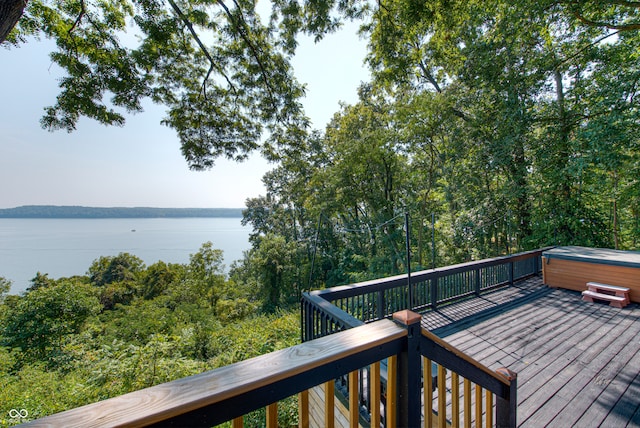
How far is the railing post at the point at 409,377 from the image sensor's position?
1043 millimetres

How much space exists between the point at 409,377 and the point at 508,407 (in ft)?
3.74

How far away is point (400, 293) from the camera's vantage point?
3.95 metres

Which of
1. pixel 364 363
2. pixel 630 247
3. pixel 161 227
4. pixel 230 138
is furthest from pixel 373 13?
pixel 161 227

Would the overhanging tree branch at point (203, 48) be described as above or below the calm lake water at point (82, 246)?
above

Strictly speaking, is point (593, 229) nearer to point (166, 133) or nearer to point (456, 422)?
point (456, 422)

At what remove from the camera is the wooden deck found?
2209 mm

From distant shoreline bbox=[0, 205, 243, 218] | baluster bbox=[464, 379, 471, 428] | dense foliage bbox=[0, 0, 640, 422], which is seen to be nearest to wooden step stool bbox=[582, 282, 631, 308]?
dense foliage bbox=[0, 0, 640, 422]

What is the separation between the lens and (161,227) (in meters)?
116

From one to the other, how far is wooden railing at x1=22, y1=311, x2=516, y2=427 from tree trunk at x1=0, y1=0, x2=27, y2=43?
3.10 m

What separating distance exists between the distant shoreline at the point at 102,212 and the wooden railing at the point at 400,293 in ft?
201

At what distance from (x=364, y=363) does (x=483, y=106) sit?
354 inches

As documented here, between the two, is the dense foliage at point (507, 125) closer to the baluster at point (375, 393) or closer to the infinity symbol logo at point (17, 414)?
the baluster at point (375, 393)
